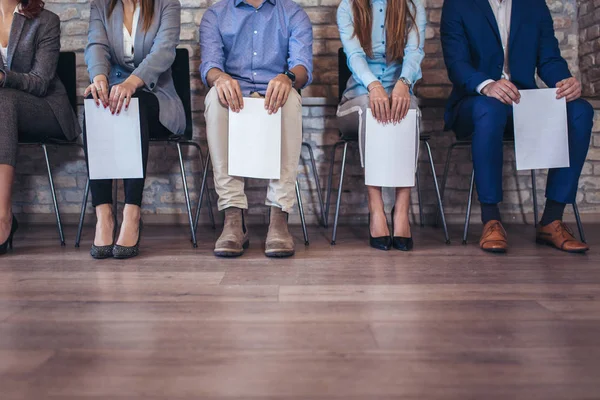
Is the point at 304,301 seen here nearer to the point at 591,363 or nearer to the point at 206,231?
the point at 591,363

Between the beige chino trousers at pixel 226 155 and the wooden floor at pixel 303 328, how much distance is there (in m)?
0.28

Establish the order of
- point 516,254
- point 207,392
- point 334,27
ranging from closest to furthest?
point 207,392 < point 516,254 < point 334,27

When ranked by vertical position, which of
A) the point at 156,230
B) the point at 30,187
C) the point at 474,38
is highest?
the point at 474,38

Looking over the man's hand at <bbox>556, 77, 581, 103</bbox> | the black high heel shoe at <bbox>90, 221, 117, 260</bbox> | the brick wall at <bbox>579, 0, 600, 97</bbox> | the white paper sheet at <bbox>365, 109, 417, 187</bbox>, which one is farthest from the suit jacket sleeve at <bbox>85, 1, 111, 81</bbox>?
the brick wall at <bbox>579, 0, 600, 97</bbox>

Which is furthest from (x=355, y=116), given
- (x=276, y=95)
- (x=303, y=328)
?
(x=303, y=328)

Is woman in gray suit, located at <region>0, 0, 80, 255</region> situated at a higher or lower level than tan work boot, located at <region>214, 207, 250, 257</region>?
higher

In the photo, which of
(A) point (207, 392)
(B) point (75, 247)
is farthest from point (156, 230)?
(A) point (207, 392)

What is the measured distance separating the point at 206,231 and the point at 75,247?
2.10ft

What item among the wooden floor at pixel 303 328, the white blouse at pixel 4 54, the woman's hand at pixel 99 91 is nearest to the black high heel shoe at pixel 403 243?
the wooden floor at pixel 303 328

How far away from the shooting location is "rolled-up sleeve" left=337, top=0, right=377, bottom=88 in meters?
2.14

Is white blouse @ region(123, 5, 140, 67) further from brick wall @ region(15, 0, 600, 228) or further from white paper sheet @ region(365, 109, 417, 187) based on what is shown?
white paper sheet @ region(365, 109, 417, 187)

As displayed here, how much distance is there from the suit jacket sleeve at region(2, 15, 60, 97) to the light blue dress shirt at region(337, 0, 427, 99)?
1.25 meters

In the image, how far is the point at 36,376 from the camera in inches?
34.9

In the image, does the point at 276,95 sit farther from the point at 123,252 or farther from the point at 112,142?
the point at 123,252
